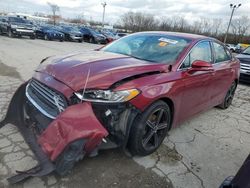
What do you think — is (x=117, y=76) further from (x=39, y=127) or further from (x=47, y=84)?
(x=39, y=127)

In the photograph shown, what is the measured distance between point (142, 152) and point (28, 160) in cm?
143

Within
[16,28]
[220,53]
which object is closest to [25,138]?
[220,53]

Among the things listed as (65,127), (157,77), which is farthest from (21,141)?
(157,77)

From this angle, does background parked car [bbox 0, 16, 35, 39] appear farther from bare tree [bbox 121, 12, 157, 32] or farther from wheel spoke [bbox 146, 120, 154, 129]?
bare tree [bbox 121, 12, 157, 32]

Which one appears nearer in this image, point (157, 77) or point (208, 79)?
point (157, 77)

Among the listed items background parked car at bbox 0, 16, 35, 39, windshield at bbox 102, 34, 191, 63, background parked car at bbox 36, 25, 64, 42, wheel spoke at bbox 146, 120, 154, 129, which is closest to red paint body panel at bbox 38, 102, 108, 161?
wheel spoke at bbox 146, 120, 154, 129

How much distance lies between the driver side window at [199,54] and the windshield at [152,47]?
0.16 meters

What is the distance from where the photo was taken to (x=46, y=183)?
8.50 ft

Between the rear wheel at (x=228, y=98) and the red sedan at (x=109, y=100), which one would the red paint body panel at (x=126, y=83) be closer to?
the red sedan at (x=109, y=100)

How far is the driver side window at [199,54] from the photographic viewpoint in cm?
363

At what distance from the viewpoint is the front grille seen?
2666 mm

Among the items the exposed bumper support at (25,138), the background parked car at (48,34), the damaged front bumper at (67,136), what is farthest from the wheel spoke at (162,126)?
the background parked car at (48,34)

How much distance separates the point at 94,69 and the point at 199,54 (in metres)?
2.03

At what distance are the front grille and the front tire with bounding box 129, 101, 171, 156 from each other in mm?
899
